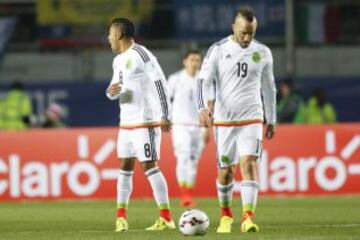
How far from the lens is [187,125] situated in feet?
64.6

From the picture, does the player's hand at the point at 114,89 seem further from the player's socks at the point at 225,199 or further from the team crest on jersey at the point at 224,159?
the player's socks at the point at 225,199

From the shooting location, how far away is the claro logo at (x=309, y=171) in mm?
20891

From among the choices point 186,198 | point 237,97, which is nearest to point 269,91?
point 237,97

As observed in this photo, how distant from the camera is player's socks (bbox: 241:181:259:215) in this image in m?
12.7

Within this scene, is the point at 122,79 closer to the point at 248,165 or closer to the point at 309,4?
the point at 248,165

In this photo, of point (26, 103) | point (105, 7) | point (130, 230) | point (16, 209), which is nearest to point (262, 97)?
point (130, 230)

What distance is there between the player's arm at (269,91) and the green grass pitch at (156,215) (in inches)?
43.0

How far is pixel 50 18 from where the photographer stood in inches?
1073

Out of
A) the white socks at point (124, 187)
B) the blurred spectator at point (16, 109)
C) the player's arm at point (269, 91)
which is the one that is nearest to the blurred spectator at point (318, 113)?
the blurred spectator at point (16, 109)

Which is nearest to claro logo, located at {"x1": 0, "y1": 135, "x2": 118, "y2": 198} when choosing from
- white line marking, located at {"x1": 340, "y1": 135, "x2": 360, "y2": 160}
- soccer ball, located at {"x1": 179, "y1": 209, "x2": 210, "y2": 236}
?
white line marking, located at {"x1": 340, "y1": 135, "x2": 360, "y2": 160}

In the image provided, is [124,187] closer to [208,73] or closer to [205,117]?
[205,117]

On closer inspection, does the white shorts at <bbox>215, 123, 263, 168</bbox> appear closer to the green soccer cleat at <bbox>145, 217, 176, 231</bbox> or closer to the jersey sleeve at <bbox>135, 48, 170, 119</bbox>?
the jersey sleeve at <bbox>135, 48, 170, 119</bbox>

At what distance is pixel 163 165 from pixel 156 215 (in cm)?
494

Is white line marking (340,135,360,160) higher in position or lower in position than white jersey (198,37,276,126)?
lower
